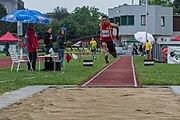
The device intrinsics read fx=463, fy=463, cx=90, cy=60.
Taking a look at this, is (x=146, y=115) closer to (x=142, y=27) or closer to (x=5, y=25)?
(x=142, y=27)

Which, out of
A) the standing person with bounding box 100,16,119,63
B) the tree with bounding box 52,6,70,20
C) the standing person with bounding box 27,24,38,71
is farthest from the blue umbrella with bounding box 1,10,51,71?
the tree with bounding box 52,6,70,20

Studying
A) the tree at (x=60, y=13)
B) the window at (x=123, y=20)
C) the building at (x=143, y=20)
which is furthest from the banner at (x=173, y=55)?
the tree at (x=60, y=13)

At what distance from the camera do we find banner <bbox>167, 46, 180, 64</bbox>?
32.1 m

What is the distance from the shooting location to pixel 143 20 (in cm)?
7575

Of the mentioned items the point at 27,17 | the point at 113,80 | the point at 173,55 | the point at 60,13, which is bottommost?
the point at 113,80

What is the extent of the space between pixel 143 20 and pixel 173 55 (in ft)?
144

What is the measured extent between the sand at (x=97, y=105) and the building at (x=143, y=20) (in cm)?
6340

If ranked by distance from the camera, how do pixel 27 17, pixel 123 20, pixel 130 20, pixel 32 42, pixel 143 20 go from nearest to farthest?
pixel 27 17 < pixel 32 42 < pixel 143 20 < pixel 130 20 < pixel 123 20

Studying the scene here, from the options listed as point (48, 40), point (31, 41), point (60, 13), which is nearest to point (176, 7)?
point (60, 13)

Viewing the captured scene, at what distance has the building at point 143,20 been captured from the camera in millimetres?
74938

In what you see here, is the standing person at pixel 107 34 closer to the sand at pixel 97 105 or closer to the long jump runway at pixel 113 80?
the long jump runway at pixel 113 80

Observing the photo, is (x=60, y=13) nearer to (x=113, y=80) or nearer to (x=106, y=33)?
(x=113, y=80)

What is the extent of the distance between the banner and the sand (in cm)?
1993

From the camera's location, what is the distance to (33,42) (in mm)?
20906
